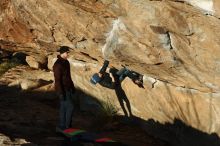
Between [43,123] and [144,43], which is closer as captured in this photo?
[144,43]

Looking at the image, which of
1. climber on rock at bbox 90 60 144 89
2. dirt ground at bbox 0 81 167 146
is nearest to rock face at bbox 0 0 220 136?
climber on rock at bbox 90 60 144 89

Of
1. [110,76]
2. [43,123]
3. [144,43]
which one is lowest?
[43,123]

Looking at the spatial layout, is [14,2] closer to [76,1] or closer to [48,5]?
[48,5]

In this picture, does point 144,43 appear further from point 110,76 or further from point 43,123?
point 43,123

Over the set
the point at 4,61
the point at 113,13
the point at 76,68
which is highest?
the point at 113,13

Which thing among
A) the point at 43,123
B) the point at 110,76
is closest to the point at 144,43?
the point at 110,76

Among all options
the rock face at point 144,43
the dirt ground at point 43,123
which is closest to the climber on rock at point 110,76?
the rock face at point 144,43

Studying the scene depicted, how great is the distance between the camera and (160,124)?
1173cm

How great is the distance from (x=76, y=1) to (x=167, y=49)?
6.37 ft

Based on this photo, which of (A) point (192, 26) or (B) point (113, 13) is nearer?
(A) point (192, 26)

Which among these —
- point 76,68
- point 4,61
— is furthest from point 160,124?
point 4,61

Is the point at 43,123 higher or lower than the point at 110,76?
lower

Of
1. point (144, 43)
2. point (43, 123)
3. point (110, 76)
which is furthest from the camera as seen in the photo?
point (110, 76)

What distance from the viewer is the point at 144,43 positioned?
30.5 feet
